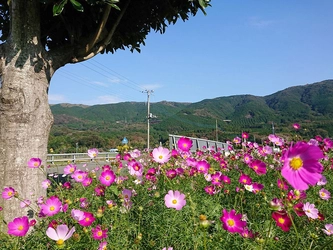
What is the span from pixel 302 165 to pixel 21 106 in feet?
10.3

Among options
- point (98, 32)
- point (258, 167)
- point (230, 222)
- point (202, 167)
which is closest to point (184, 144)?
point (202, 167)

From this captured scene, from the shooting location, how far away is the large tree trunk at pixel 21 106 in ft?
10.3

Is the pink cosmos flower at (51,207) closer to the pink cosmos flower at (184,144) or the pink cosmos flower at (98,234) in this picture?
the pink cosmos flower at (98,234)

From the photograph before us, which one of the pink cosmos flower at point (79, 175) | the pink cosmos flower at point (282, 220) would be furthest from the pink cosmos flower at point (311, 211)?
the pink cosmos flower at point (79, 175)

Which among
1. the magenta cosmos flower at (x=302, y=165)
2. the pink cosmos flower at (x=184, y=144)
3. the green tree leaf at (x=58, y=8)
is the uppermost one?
the green tree leaf at (x=58, y=8)

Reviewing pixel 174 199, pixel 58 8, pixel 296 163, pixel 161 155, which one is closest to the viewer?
pixel 296 163

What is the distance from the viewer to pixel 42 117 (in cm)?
336

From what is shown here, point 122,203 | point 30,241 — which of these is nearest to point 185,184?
point 122,203

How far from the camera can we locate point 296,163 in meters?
0.88

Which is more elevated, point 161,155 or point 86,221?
point 161,155

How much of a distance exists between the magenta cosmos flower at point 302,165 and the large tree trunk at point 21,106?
3077 mm

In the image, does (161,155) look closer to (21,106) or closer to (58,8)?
(58,8)

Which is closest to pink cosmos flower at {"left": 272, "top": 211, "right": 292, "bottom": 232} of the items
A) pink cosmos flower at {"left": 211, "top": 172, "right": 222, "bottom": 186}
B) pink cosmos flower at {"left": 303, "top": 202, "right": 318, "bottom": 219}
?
pink cosmos flower at {"left": 303, "top": 202, "right": 318, "bottom": 219}

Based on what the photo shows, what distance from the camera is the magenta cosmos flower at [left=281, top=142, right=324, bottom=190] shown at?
855mm
